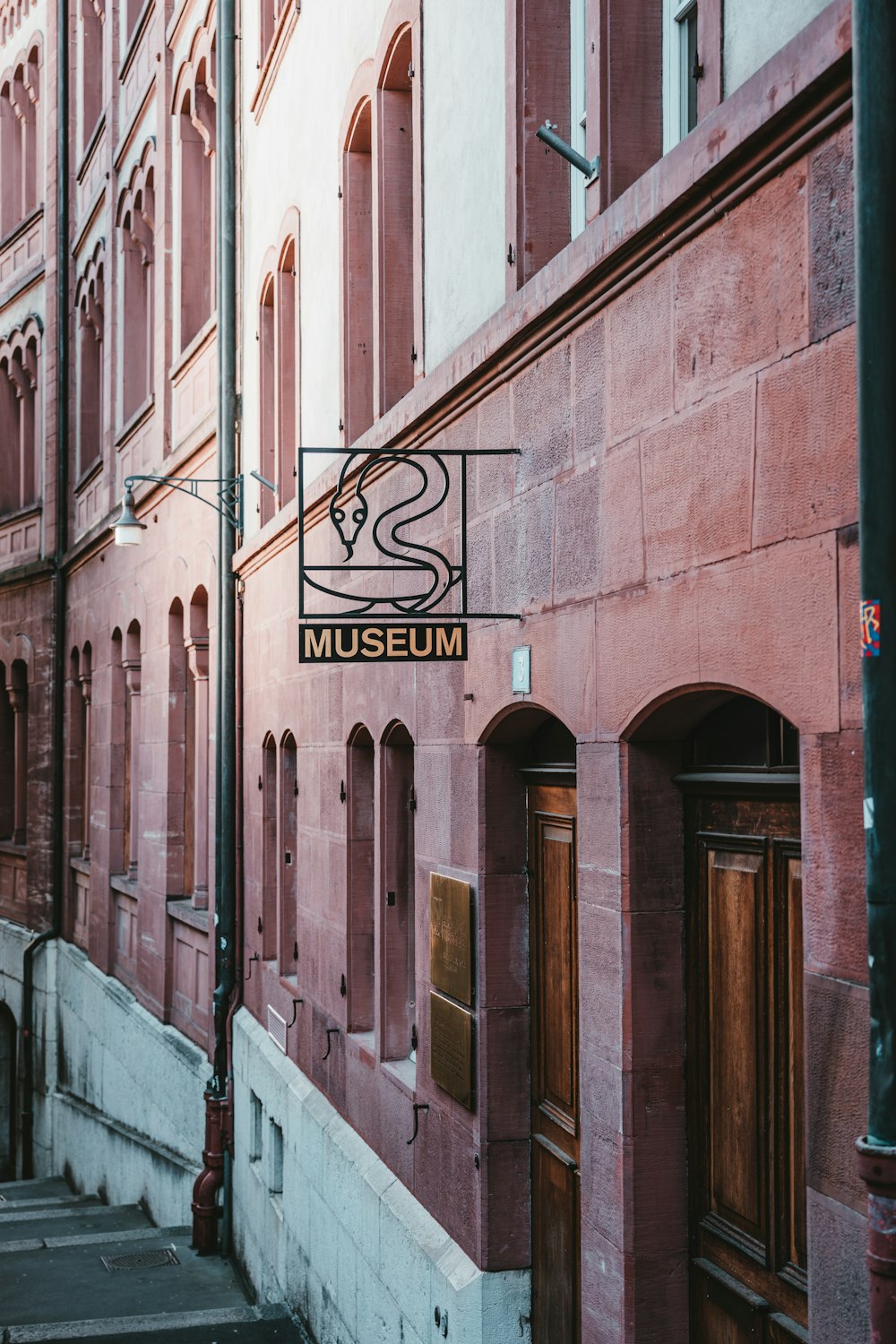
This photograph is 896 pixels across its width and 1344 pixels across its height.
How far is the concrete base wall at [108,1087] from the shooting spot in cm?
1505

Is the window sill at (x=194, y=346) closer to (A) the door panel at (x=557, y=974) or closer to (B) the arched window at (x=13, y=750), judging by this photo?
(A) the door panel at (x=557, y=974)

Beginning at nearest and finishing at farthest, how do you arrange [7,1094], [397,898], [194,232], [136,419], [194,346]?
[397,898]
[194,346]
[194,232]
[136,419]
[7,1094]

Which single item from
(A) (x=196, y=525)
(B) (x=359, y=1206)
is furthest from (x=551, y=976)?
(A) (x=196, y=525)

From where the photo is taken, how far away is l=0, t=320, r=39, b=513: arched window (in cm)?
2598

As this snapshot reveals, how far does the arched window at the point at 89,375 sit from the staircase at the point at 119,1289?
11.2 meters

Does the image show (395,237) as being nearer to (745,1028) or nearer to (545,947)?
(545,947)

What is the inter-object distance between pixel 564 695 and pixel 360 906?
413 centimetres

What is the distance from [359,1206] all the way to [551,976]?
297cm

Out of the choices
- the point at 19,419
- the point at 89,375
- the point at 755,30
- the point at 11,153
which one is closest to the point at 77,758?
the point at 89,375

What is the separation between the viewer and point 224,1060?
1398cm

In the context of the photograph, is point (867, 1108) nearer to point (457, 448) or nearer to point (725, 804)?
point (725, 804)

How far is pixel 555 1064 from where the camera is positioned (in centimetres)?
664

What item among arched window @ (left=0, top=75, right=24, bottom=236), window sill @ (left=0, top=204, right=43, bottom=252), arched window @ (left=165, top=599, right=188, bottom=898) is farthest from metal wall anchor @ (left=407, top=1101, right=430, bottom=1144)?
arched window @ (left=0, top=75, right=24, bottom=236)

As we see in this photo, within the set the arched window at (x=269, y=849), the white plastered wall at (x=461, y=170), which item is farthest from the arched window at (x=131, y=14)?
the white plastered wall at (x=461, y=170)
